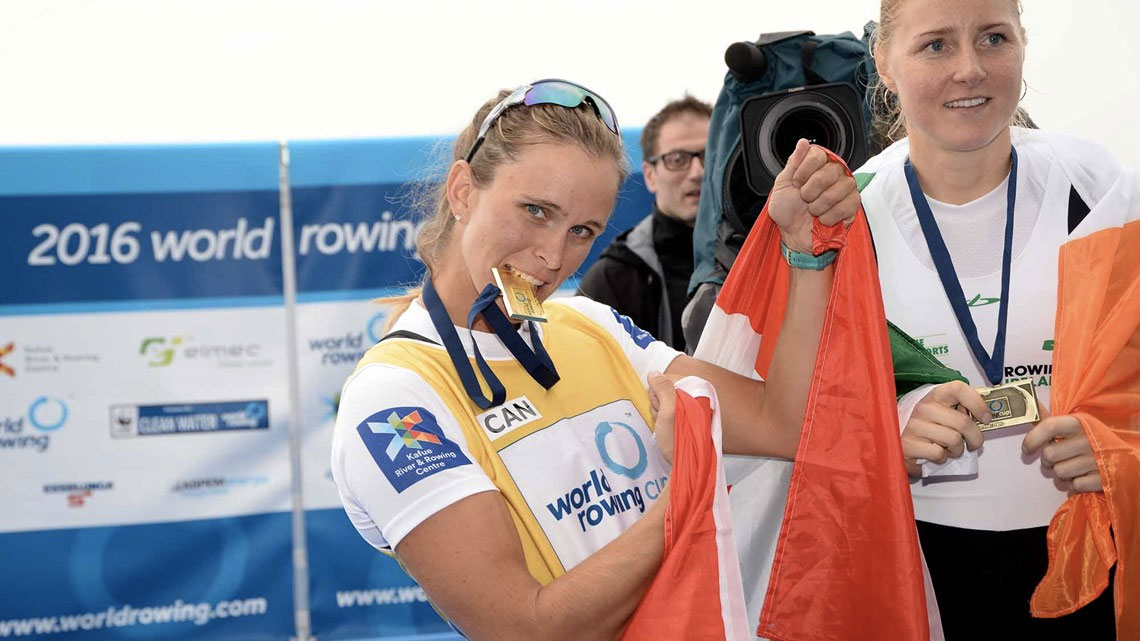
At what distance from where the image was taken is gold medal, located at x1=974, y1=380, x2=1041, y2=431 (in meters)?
1.41

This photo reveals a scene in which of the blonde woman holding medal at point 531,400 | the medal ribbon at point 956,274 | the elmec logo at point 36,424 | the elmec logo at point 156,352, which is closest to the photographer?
the blonde woman holding medal at point 531,400

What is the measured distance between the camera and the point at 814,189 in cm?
149

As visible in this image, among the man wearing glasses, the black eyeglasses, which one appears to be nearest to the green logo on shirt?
the man wearing glasses

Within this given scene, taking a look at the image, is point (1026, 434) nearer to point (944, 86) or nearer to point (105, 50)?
point (944, 86)

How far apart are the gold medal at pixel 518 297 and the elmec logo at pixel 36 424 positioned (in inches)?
131

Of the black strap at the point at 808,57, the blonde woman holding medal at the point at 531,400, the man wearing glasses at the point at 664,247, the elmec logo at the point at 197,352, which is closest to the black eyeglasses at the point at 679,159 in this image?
the man wearing glasses at the point at 664,247

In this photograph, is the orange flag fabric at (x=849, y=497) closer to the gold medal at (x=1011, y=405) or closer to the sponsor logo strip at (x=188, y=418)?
the gold medal at (x=1011, y=405)

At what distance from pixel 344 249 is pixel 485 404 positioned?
3112mm

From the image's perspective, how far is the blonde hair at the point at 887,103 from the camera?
1671 mm

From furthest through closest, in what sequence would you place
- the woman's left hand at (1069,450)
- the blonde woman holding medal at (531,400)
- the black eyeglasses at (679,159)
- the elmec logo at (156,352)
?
the elmec logo at (156,352)
the black eyeglasses at (679,159)
the woman's left hand at (1069,450)
the blonde woman holding medal at (531,400)

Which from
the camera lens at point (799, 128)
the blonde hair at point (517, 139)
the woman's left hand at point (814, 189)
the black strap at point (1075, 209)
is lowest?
the black strap at point (1075, 209)

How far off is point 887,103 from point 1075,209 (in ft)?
2.04

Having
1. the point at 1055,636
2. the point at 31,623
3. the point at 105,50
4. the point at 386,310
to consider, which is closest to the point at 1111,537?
the point at 1055,636

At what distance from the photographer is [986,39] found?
155cm
